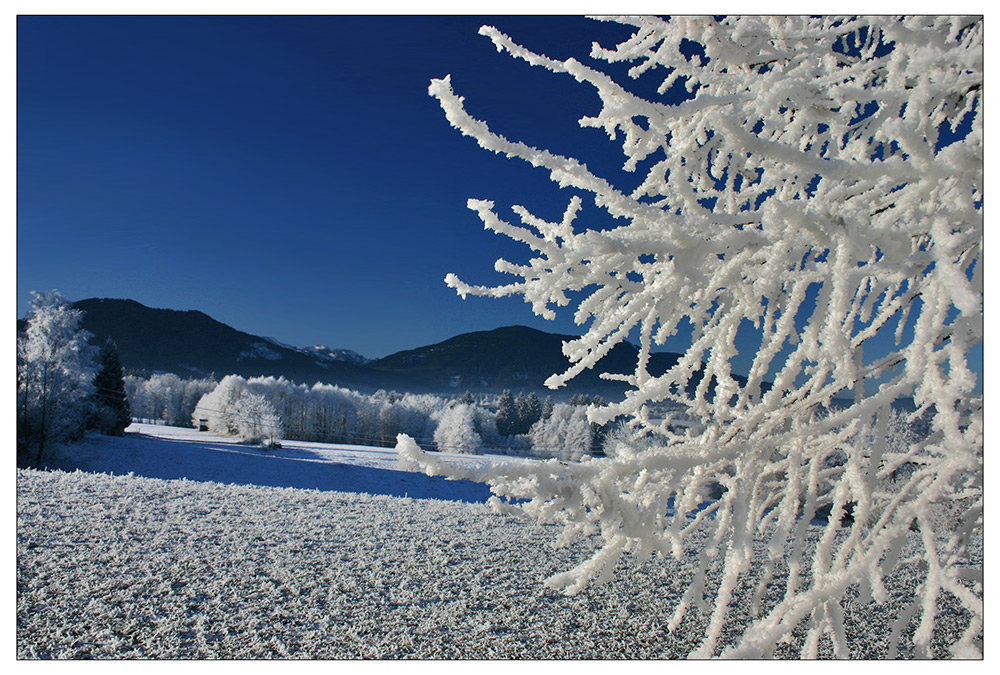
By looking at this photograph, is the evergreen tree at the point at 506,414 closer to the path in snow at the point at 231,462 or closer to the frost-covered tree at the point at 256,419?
the path in snow at the point at 231,462

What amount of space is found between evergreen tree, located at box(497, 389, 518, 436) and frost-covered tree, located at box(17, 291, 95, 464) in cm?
739

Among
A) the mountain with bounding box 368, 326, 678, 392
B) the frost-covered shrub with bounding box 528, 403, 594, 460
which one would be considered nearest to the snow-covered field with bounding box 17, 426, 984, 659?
the mountain with bounding box 368, 326, 678, 392

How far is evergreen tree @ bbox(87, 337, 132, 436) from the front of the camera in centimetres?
1189

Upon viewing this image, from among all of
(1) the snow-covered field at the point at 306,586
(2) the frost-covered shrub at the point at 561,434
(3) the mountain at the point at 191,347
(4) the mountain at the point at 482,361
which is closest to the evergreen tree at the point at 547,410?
(2) the frost-covered shrub at the point at 561,434

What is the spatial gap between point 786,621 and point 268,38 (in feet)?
13.0

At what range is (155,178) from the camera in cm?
461

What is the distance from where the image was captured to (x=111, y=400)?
12742 millimetres

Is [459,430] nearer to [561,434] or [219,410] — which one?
[561,434]

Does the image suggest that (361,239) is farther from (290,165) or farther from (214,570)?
(214,570)

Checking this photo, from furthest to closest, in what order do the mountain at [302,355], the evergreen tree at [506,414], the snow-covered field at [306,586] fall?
the evergreen tree at [506,414], the mountain at [302,355], the snow-covered field at [306,586]

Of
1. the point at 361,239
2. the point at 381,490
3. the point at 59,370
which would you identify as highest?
the point at 361,239

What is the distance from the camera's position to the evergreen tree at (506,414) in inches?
425

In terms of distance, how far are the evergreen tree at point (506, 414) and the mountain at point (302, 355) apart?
485 mm
